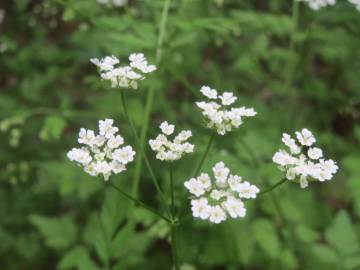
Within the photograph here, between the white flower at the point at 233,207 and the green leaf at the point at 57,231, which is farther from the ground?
the green leaf at the point at 57,231

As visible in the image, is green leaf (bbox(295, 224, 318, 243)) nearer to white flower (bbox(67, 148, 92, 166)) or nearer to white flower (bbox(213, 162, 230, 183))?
white flower (bbox(213, 162, 230, 183))

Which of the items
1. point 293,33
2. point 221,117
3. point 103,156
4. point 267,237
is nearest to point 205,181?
point 221,117

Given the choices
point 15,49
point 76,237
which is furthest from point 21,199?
point 15,49

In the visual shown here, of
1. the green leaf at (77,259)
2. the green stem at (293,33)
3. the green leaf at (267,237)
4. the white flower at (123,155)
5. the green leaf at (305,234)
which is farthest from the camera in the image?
the green stem at (293,33)

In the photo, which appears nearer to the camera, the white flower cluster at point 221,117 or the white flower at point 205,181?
the white flower at point 205,181

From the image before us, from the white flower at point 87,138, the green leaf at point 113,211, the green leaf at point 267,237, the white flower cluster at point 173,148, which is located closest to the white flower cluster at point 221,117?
the white flower cluster at point 173,148

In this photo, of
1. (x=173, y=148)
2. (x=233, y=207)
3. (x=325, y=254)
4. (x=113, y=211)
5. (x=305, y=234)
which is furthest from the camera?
(x=305, y=234)

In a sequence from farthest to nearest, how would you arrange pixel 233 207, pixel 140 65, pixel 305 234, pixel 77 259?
pixel 305 234 < pixel 77 259 < pixel 140 65 < pixel 233 207

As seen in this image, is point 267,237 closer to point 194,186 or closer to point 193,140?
point 193,140

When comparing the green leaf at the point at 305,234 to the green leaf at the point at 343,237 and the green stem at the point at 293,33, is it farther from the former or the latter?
the green stem at the point at 293,33
